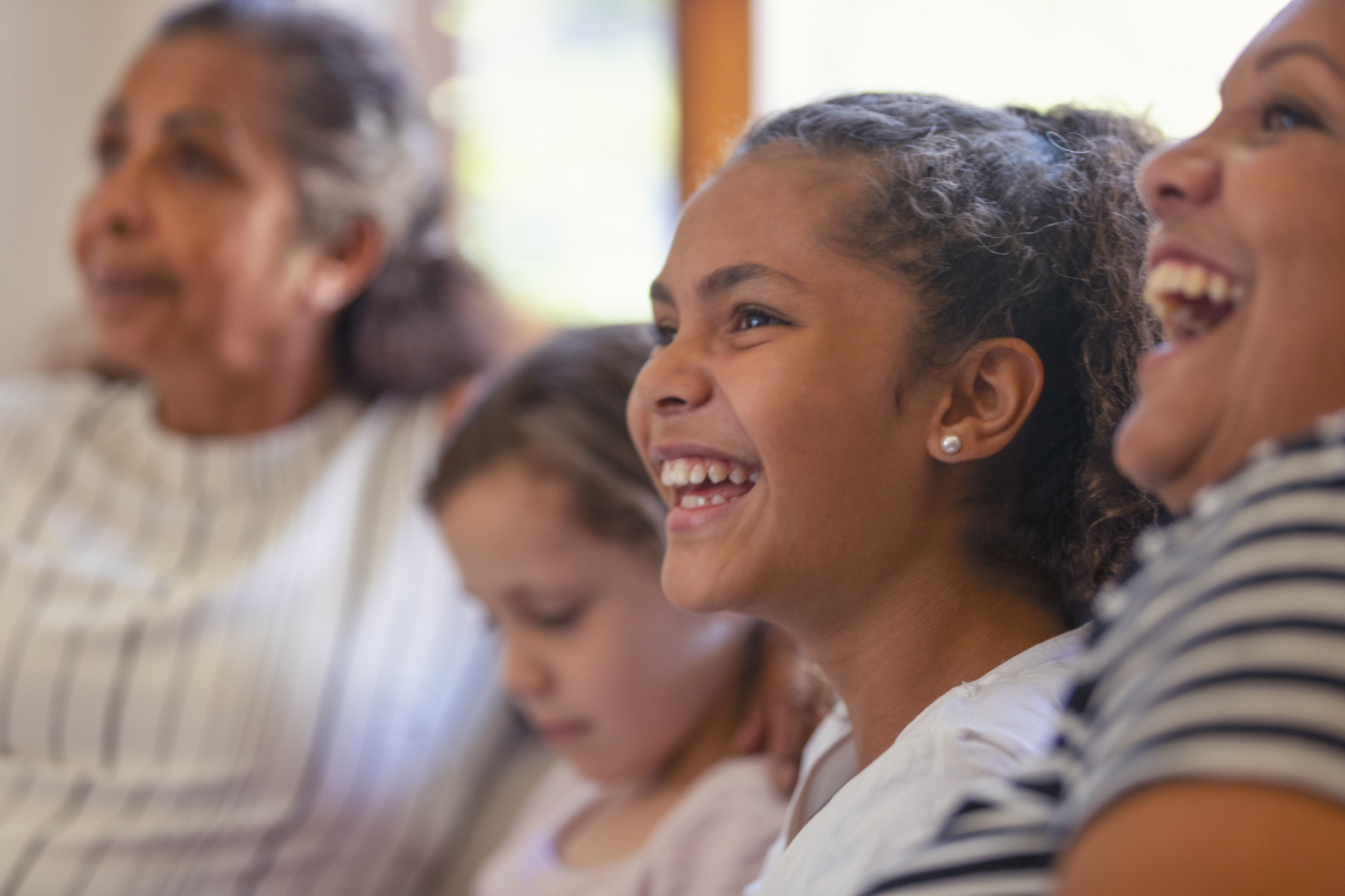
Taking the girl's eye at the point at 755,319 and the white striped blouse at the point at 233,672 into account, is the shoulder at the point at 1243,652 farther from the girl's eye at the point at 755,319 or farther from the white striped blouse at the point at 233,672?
the white striped blouse at the point at 233,672

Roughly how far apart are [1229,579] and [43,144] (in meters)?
2.67

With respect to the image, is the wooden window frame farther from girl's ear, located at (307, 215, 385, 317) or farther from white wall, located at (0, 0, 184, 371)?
white wall, located at (0, 0, 184, 371)

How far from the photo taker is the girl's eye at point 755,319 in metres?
0.85

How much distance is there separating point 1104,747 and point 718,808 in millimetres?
735

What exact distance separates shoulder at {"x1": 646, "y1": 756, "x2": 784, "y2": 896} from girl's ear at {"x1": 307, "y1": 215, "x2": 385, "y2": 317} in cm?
98

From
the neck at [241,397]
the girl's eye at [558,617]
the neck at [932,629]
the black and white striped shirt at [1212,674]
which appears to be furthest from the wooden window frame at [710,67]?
the black and white striped shirt at [1212,674]

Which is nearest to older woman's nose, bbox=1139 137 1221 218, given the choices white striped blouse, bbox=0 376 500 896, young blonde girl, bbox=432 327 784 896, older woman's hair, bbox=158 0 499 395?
young blonde girl, bbox=432 327 784 896

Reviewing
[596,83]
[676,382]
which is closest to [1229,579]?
[676,382]

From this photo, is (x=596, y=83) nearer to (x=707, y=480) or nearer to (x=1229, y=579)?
(x=707, y=480)

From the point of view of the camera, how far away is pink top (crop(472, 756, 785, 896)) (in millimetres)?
1132

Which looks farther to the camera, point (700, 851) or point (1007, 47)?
point (1007, 47)

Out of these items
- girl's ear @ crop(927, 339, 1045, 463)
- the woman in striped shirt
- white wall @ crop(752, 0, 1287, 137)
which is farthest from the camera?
white wall @ crop(752, 0, 1287, 137)

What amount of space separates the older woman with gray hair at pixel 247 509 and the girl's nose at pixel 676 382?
794 mm

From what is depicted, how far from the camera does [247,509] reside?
1.71 metres
